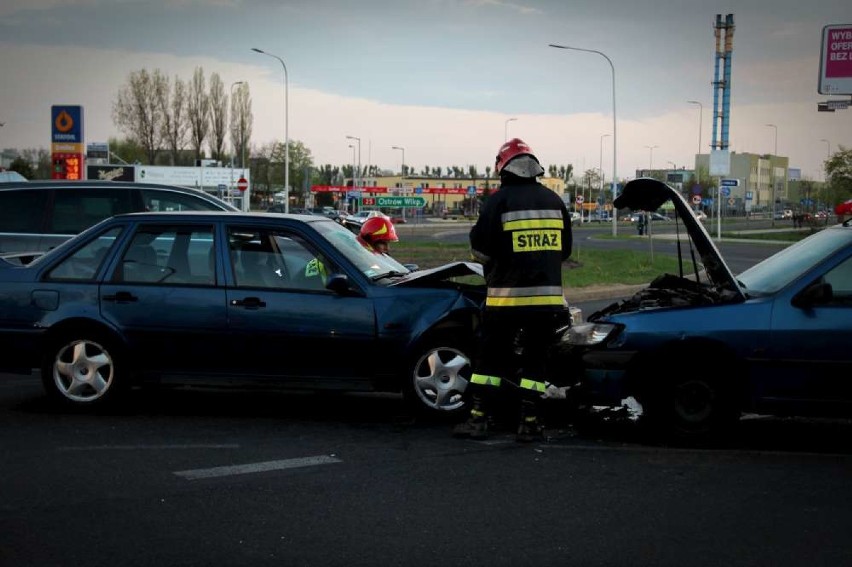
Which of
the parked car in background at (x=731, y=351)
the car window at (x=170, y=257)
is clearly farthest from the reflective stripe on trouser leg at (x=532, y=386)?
the car window at (x=170, y=257)

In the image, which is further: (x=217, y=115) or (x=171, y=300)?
(x=217, y=115)

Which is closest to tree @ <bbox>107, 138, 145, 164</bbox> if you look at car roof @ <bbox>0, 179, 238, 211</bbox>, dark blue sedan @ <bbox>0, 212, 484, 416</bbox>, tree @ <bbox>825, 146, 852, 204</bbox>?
tree @ <bbox>825, 146, 852, 204</bbox>

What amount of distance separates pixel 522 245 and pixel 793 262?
1944mm

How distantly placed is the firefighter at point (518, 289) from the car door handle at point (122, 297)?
2.69 meters

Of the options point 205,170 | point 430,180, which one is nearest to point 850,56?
point 205,170

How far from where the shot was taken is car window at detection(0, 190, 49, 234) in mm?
11719

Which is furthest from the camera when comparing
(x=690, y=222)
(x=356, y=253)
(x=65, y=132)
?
(x=65, y=132)

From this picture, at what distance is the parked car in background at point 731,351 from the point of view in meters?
6.17

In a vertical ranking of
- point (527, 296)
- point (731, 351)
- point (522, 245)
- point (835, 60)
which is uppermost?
point (835, 60)

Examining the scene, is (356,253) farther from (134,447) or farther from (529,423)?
(134,447)

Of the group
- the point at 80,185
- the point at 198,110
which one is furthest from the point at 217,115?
the point at 80,185

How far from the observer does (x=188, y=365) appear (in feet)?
23.9

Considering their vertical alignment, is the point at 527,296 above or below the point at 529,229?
below

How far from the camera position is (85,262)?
7.55m
